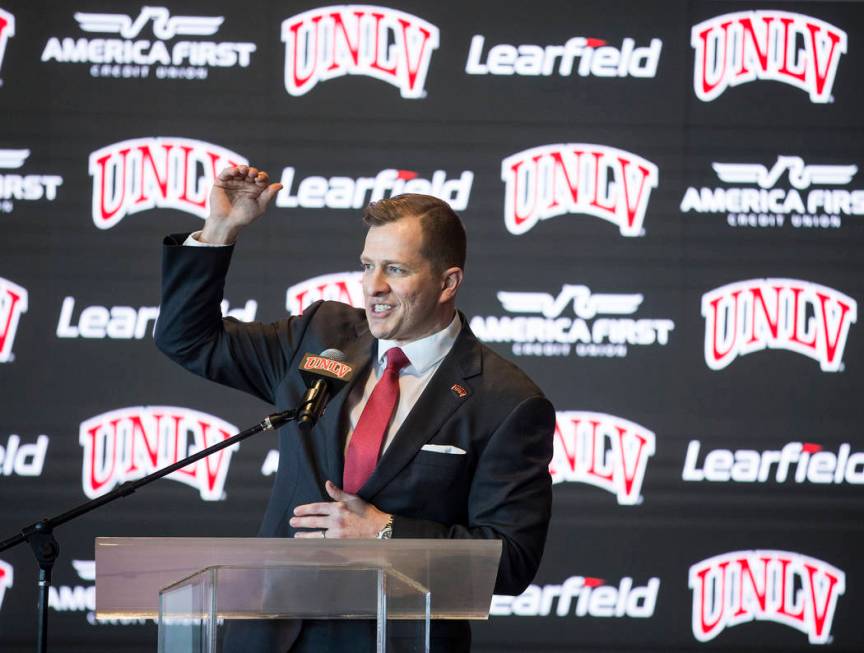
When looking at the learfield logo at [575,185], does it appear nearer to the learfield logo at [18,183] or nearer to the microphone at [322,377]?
the learfield logo at [18,183]

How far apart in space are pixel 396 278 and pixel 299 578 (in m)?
0.76

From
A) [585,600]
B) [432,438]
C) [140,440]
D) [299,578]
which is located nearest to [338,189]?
[140,440]

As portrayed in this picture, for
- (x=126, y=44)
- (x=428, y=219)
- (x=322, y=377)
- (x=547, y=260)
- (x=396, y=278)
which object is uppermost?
(x=126, y=44)

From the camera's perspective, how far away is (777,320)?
15.1ft

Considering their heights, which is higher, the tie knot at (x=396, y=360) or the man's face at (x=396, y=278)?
the man's face at (x=396, y=278)

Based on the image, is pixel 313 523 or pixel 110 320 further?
pixel 110 320

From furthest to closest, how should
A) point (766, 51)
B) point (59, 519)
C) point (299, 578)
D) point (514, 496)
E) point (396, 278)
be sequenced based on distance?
point (766, 51)
point (396, 278)
point (514, 496)
point (59, 519)
point (299, 578)

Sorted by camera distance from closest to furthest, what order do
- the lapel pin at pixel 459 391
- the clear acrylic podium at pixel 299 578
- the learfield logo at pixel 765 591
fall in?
1. the clear acrylic podium at pixel 299 578
2. the lapel pin at pixel 459 391
3. the learfield logo at pixel 765 591

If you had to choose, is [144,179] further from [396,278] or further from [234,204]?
[396,278]

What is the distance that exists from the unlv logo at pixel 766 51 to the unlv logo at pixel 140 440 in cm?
224

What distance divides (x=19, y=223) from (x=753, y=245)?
A: 2722mm

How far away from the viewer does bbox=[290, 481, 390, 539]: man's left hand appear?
2121 mm

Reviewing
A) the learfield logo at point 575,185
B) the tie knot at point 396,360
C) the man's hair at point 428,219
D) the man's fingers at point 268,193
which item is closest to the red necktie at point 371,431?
the tie knot at point 396,360

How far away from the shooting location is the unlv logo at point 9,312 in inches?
175
